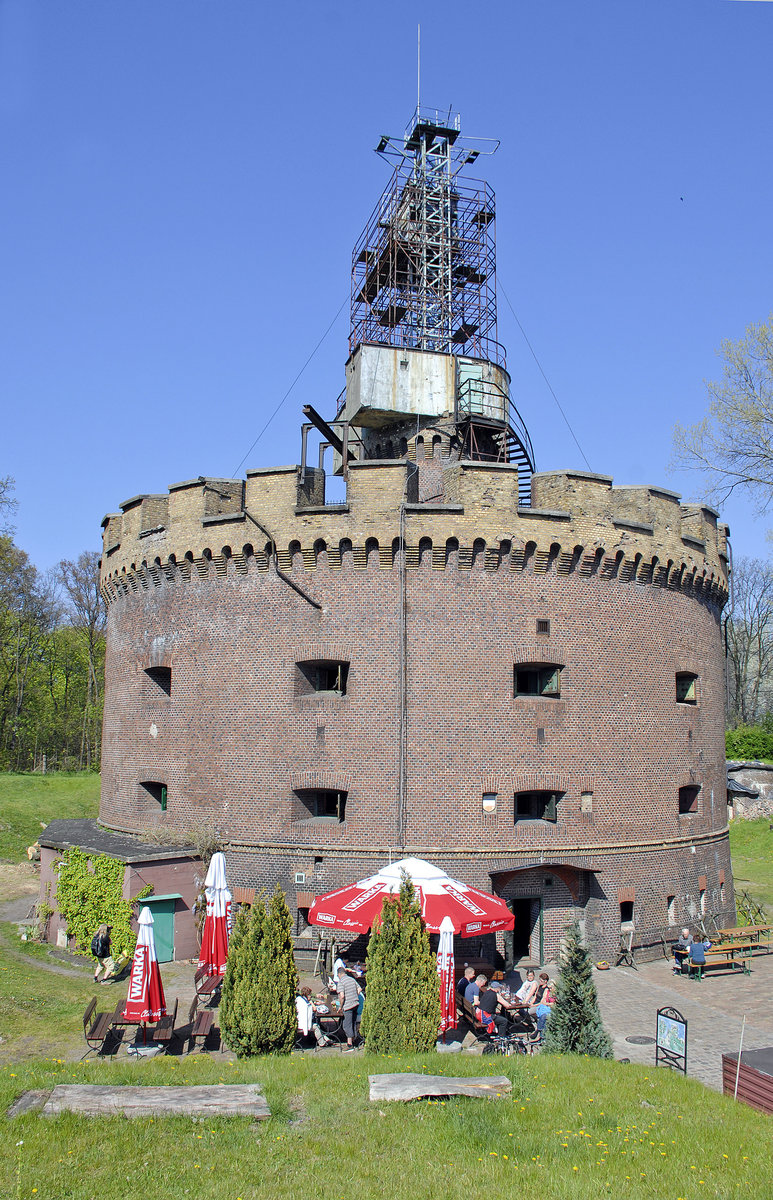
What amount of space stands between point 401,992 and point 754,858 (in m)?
25.7

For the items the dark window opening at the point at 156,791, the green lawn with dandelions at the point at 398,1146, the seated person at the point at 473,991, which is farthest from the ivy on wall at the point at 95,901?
the green lawn with dandelions at the point at 398,1146

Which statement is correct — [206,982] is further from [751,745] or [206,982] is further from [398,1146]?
[751,745]

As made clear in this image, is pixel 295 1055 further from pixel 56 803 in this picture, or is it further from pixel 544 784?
pixel 56 803

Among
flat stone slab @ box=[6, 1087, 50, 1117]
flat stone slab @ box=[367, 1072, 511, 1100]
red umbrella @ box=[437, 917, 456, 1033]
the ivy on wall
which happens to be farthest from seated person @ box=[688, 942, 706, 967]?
flat stone slab @ box=[6, 1087, 50, 1117]

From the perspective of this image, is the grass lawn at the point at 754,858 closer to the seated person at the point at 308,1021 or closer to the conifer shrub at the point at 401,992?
the seated person at the point at 308,1021

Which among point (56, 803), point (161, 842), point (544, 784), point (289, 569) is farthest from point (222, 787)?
point (56, 803)

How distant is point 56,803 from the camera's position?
33.2 metres

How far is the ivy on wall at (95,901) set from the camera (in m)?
17.7

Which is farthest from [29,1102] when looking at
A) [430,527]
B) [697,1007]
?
[430,527]

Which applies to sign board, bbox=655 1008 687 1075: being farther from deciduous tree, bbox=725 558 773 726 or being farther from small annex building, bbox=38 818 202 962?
deciduous tree, bbox=725 558 773 726

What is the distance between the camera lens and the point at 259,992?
1113 centimetres

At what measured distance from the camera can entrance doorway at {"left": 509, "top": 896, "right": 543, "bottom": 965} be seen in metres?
17.6

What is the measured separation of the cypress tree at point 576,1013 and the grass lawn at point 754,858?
15230 mm

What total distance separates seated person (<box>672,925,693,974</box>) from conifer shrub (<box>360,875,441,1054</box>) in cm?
893
